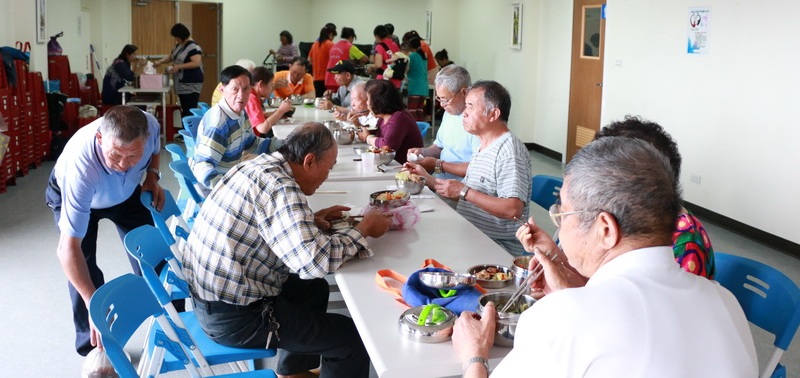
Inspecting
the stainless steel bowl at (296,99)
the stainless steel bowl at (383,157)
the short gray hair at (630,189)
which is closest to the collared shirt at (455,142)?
the stainless steel bowl at (383,157)

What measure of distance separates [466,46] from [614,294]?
11451 millimetres

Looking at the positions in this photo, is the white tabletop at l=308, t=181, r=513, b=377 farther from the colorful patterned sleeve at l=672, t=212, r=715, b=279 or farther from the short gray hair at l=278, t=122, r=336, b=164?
the colorful patterned sleeve at l=672, t=212, r=715, b=279

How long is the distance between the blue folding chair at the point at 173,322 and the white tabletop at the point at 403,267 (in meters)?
0.48

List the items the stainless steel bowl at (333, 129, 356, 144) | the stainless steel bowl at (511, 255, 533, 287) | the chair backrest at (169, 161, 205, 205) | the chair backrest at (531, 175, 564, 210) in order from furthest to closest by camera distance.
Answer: the stainless steel bowl at (333, 129, 356, 144), the chair backrest at (169, 161, 205, 205), the chair backrest at (531, 175, 564, 210), the stainless steel bowl at (511, 255, 533, 287)

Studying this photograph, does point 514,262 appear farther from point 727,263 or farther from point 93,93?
point 93,93

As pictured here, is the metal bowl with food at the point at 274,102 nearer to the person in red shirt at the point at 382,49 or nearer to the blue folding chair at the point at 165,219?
the person in red shirt at the point at 382,49

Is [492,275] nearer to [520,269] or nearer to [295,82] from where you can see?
[520,269]

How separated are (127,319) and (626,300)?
4.96 ft

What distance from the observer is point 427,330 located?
201 centimetres

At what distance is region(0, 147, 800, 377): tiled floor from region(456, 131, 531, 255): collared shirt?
4.68 ft

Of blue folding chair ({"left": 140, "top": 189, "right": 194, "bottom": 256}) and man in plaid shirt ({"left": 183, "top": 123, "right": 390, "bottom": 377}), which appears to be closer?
man in plaid shirt ({"left": 183, "top": 123, "right": 390, "bottom": 377})

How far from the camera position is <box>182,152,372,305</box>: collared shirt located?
2510mm

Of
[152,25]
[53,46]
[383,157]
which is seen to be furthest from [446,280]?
[152,25]

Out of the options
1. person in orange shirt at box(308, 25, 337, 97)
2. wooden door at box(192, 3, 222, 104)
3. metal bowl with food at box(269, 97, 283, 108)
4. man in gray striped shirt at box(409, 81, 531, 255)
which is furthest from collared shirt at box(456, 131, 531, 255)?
wooden door at box(192, 3, 222, 104)
